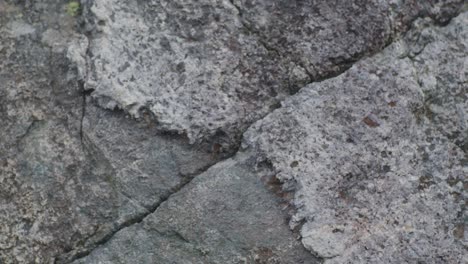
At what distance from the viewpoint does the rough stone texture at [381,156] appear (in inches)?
61.6

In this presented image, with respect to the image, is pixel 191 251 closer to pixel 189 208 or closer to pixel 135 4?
pixel 189 208

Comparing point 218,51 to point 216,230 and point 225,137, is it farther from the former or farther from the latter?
point 216,230

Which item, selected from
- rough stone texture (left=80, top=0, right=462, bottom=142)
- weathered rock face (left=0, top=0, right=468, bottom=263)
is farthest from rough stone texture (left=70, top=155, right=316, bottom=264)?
rough stone texture (left=80, top=0, right=462, bottom=142)

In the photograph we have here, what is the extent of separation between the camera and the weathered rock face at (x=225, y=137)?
1.58 meters

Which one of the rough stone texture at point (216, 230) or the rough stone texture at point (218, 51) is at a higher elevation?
the rough stone texture at point (218, 51)

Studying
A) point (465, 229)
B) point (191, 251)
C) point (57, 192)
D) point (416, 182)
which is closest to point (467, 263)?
point (465, 229)

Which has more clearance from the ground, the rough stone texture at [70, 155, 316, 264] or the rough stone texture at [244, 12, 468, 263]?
the rough stone texture at [244, 12, 468, 263]

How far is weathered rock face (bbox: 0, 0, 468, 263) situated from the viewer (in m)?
1.58

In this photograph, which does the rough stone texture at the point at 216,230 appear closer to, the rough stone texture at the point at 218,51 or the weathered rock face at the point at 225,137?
the weathered rock face at the point at 225,137

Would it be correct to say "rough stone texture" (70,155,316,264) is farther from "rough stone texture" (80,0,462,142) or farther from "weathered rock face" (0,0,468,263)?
"rough stone texture" (80,0,462,142)

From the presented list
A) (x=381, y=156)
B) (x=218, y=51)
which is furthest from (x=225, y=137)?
(x=381, y=156)

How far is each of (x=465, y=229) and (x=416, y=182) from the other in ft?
0.52

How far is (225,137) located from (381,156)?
374 mm

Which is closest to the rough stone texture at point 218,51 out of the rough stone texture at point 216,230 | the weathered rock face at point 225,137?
the weathered rock face at point 225,137
